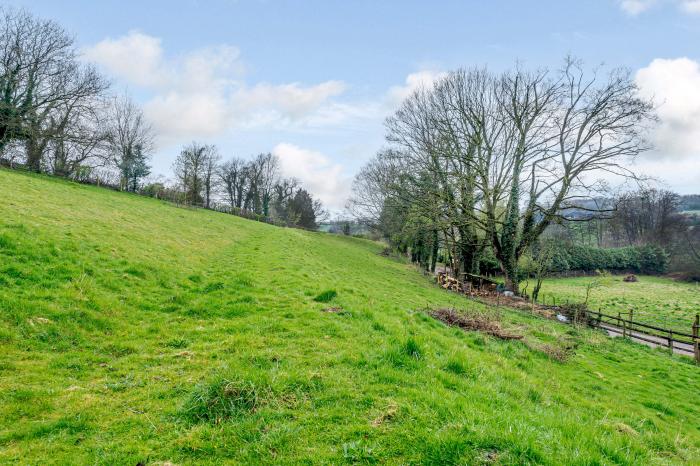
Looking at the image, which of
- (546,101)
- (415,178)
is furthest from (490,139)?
(415,178)

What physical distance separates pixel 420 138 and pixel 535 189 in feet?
32.6

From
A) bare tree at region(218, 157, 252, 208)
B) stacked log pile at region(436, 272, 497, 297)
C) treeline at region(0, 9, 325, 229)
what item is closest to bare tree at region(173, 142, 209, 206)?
treeline at region(0, 9, 325, 229)

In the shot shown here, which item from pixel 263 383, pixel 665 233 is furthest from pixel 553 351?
pixel 665 233

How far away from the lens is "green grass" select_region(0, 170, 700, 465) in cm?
353

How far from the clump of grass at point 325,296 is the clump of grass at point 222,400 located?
5.30m

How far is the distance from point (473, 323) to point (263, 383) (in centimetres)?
862

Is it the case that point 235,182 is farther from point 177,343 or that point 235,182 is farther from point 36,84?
point 177,343

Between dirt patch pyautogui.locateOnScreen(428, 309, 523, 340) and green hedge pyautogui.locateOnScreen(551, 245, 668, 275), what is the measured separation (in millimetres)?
53929

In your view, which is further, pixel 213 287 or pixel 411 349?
pixel 213 287

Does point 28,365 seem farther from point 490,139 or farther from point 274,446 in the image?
point 490,139

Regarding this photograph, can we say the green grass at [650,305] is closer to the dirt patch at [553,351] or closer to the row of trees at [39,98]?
the dirt patch at [553,351]

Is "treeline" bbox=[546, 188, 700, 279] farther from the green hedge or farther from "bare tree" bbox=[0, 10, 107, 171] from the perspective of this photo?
"bare tree" bbox=[0, 10, 107, 171]

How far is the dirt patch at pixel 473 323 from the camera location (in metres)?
10.8

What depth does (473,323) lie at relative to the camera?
37.1ft
